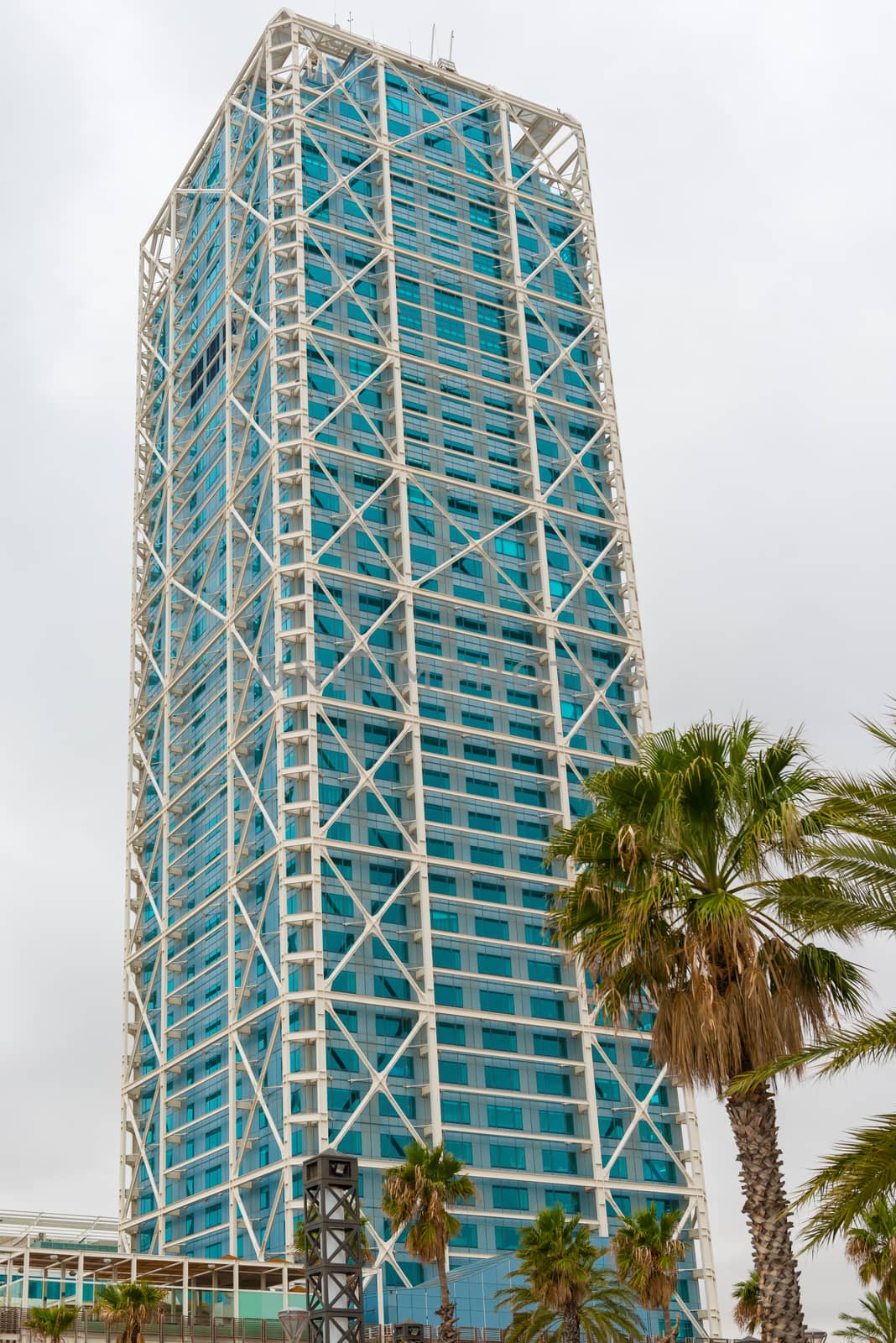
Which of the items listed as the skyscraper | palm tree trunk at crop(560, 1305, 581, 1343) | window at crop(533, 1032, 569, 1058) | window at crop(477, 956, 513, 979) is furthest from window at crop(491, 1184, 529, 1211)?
palm tree trunk at crop(560, 1305, 581, 1343)

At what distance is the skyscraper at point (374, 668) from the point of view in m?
103

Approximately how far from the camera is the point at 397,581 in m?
117

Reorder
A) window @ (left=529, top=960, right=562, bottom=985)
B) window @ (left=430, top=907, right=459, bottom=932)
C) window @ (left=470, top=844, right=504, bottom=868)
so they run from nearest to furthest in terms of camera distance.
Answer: window @ (left=430, top=907, right=459, bottom=932), window @ (left=529, top=960, right=562, bottom=985), window @ (left=470, top=844, right=504, bottom=868)

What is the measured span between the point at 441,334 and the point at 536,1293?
8399cm

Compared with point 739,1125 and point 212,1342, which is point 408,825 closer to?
point 212,1342

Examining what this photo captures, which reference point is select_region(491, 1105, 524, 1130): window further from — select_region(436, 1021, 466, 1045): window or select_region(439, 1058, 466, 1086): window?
select_region(436, 1021, 466, 1045): window

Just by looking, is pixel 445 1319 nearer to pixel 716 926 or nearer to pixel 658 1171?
pixel 716 926

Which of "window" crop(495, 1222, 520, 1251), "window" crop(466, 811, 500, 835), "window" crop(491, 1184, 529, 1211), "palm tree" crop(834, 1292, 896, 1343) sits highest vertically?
"window" crop(466, 811, 500, 835)

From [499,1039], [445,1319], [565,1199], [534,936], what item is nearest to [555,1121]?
[565,1199]

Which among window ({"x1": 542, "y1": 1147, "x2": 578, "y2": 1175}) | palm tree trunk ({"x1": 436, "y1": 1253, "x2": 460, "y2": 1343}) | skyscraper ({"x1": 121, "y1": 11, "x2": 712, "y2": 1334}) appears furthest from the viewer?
window ({"x1": 542, "y1": 1147, "x2": 578, "y2": 1175})

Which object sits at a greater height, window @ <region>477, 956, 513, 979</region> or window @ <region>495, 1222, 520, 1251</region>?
window @ <region>477, 956, 513, 979</region>

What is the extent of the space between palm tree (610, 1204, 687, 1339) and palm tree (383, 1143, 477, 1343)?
7468 millimetres

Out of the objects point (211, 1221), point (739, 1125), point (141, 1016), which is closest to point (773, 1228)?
point (739, 1125)

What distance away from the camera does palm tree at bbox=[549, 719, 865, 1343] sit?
98.3ft
